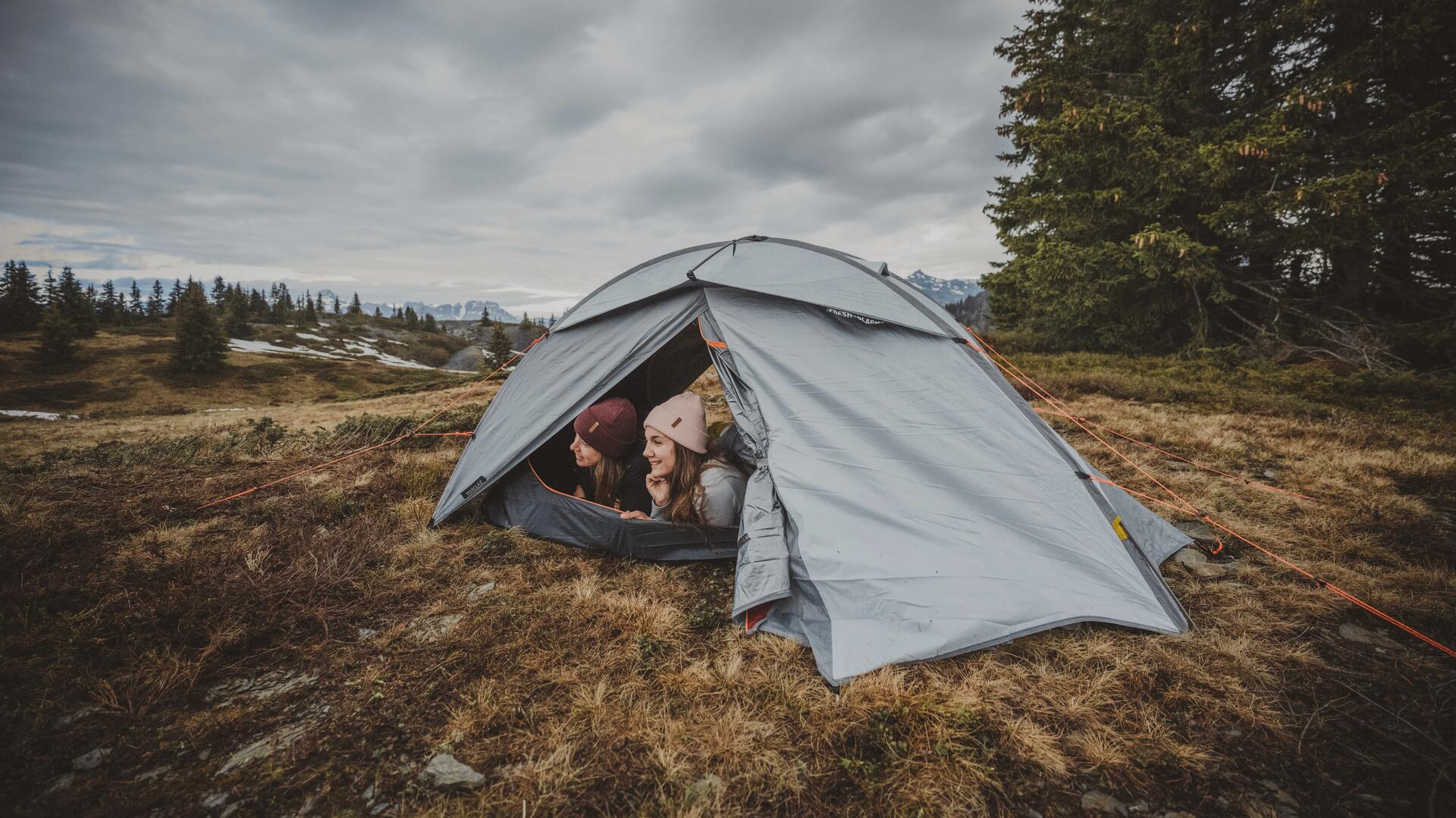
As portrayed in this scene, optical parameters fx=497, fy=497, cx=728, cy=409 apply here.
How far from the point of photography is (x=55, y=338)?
4300 cm

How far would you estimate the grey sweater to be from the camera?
3.76 metres

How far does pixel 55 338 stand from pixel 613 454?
69380 mm

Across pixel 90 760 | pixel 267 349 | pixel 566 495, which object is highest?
pixel 566 495

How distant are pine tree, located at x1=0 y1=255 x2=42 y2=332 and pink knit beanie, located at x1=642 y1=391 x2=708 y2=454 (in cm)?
8545

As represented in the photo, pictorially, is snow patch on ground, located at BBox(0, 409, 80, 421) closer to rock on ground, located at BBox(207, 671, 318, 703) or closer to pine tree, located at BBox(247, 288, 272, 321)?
rock on ground, located at BBox(207, 671, 318, 703)

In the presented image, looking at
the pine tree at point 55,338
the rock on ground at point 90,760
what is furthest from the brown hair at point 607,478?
the pine tree at point 55,338

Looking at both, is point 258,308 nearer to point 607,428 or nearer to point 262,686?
point 607,428

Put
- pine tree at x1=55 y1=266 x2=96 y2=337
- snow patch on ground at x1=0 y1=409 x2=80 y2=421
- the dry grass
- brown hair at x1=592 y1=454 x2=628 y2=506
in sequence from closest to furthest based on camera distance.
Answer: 1. brown hair at x1=592 y1=454 x2=628 y2=506
2. snow patch on ground at x1=0 y1=409 x2=80 y2=421
3. the dry grass
4. pine tree at x1=55 y1=266 x2=96 y2=337

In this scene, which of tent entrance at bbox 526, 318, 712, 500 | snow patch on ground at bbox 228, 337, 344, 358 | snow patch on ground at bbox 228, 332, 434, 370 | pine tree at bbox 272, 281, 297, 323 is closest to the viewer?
tent entrance at bbox 526, 318, 712, 500

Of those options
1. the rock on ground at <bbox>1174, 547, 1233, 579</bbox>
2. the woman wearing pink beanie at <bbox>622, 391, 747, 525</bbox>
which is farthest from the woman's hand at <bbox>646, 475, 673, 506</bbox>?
the rock on ground at <bbox>1174, 547, 1233, 579</bbox>

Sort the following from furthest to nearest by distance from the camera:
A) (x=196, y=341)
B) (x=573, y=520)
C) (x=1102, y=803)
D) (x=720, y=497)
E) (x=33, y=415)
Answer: (x=196, y=341) → (x=33, y=415) → (x=573, y=520) → (x=720, y=497) → (x=1102, y=803)

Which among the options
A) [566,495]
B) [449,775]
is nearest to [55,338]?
[566,495]

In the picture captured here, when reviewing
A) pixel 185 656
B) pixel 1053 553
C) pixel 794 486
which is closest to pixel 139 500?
pixel 185 656

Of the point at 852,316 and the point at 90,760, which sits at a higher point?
the point at 852,316
